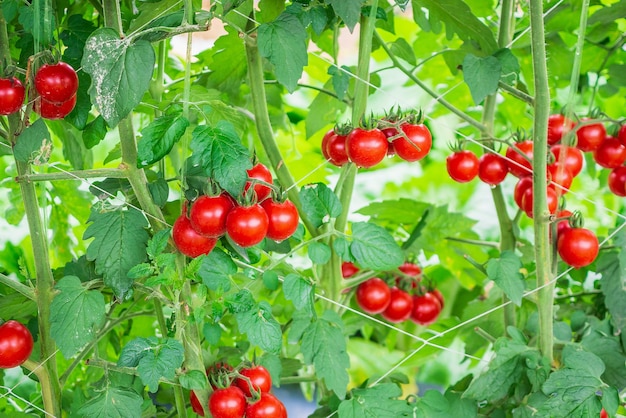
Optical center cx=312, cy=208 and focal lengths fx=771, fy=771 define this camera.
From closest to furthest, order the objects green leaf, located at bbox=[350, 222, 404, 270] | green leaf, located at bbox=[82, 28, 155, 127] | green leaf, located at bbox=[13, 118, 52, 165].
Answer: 1. green leaf, located at bbox=[82, 28, 155, 127]
2. green leaf, located at bbox=[13, 118, 52, 165]
3. green leaf, located at bbox=[350, 222, 404, 270]

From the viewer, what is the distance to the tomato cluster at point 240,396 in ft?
3.01

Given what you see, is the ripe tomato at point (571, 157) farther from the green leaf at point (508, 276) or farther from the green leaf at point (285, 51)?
the green leaf at point (285, 51)

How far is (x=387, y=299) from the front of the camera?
138 centimetres

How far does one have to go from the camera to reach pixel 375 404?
1.05 m

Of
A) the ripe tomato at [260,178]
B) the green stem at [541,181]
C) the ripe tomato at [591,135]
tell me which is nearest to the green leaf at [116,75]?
the ripe tomato at [260,178]

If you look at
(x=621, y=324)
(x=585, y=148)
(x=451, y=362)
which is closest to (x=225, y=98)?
(x=585, y=148)

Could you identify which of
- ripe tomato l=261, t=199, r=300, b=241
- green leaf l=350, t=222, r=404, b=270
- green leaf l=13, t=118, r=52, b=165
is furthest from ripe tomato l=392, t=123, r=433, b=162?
green leaf l=13, t=118, r=52, b=165

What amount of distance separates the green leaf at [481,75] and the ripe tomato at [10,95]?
56cm

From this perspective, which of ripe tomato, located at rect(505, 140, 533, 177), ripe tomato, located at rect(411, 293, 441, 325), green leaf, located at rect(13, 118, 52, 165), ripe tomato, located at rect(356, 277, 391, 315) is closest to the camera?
green leaf, located at rect(13, 118, 52, 165)

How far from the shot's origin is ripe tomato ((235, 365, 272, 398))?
0.97m

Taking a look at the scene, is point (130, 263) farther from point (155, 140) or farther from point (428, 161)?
point (428, 161)

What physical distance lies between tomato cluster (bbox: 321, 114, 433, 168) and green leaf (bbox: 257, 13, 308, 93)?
135 mm

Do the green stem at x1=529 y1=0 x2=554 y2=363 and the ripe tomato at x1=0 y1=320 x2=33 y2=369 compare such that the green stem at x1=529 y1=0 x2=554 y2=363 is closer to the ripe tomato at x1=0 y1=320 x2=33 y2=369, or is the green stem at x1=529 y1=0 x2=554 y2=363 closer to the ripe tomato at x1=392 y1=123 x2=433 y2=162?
the ripe tomato at x1=392 y1=123 x2=433 y2=162

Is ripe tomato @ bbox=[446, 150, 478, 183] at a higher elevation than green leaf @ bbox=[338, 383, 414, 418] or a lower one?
higher
